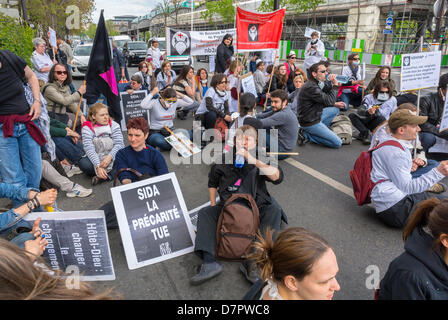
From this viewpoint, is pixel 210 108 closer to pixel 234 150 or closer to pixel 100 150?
pixel 100 150

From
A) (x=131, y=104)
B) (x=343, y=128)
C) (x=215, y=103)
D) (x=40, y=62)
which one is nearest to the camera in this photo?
(x=215, y=103)

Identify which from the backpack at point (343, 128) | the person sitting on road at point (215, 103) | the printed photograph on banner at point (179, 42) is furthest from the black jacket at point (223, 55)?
the backpack at point (343, 128)

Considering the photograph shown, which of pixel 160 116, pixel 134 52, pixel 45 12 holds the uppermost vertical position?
pixel 45 12

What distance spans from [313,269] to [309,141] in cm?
565

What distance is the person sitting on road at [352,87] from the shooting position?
9045mm

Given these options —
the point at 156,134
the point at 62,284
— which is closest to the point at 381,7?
the point at 156,134

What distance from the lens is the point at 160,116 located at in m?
6.20

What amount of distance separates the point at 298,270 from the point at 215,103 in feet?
17.5

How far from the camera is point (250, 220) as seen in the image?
2.93m

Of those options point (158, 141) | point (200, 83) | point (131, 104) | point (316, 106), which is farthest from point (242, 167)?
point (200, 83)

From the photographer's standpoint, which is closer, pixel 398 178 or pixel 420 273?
pixel 420 273

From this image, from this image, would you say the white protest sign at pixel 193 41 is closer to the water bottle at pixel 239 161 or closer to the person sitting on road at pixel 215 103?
the person sitting on road at pixel 215 103

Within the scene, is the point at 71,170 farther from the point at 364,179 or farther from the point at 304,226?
the point at 364,179

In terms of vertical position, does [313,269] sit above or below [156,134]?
above
